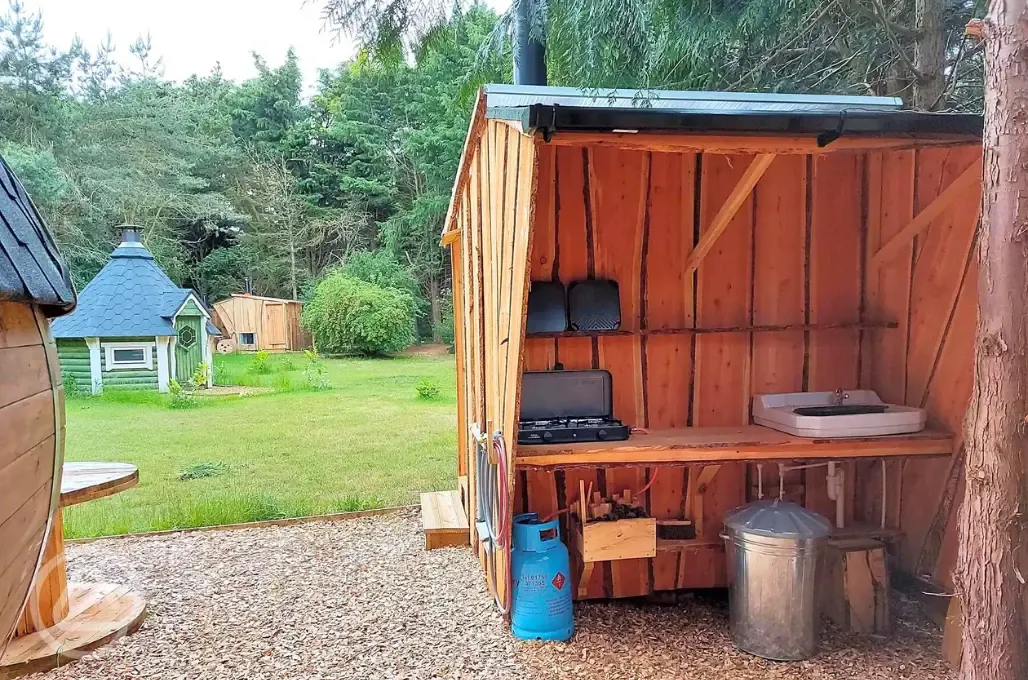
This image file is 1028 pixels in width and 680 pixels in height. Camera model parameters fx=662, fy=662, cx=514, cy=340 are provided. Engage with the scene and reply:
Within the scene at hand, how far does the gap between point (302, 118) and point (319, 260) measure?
4.05 feet

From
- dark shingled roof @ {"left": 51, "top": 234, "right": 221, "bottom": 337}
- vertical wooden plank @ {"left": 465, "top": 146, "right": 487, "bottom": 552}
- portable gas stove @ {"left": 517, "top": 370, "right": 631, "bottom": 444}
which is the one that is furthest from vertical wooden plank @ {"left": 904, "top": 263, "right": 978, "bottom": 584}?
dark shingled roof @ {"left": 51, "top": 234, "right": 221, "bottom": 337}

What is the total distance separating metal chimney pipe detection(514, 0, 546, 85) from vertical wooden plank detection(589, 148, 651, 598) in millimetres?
642

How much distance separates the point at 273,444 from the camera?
16.0ft

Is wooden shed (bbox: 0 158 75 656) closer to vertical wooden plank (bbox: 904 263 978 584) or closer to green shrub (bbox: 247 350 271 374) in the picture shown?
vertical wooden plank (bbox: 904 263 978 584)

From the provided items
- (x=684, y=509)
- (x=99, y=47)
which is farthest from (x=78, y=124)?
(x=684, y=509)

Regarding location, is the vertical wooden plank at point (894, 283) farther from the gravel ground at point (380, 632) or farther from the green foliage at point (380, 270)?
the green foliage at point (380, 270)

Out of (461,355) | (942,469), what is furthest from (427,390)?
(942,469)

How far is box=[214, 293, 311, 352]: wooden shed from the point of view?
520 cm

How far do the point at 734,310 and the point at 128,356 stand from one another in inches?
158

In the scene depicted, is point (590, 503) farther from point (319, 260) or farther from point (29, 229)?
point (319, 260)

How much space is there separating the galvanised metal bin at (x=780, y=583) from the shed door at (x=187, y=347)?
12.9 ft

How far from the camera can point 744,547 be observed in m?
2.72

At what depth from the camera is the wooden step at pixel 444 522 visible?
3.96m

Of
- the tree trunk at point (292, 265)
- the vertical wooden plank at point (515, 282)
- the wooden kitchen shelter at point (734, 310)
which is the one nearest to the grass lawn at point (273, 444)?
the tree trunk at point (292, 265)
